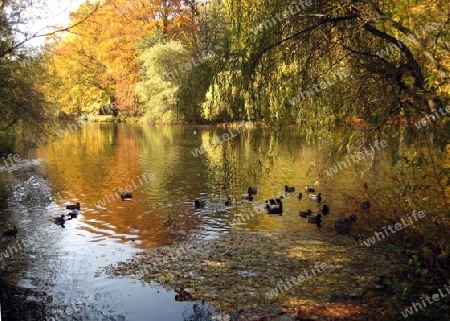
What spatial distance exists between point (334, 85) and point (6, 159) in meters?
22.9

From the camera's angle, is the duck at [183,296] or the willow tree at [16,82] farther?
the willow tree at [16,82]

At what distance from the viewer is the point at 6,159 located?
2439 cm

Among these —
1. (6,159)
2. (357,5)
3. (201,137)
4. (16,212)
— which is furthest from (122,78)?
(357,5)

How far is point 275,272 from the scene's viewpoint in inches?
324

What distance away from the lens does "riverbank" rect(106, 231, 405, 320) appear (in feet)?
22.2

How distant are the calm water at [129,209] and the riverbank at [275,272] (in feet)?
1.94

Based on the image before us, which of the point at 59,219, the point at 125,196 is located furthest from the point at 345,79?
the point at 125,196

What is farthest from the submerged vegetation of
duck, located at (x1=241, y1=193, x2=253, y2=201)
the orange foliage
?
the orange foliage

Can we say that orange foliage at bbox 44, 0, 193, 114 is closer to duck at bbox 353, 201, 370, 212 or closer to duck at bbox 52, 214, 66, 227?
duck at bbox 52, 214, 66, 227

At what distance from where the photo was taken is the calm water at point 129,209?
704 cm

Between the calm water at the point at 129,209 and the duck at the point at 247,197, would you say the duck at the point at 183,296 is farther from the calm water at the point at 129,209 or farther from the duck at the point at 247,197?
the duck at the point at 247,197

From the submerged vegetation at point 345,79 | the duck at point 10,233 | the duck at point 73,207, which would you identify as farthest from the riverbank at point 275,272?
the duck at point 73,207

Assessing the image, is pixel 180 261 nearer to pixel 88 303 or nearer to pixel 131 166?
pixel 88 303

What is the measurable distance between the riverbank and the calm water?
591mm
